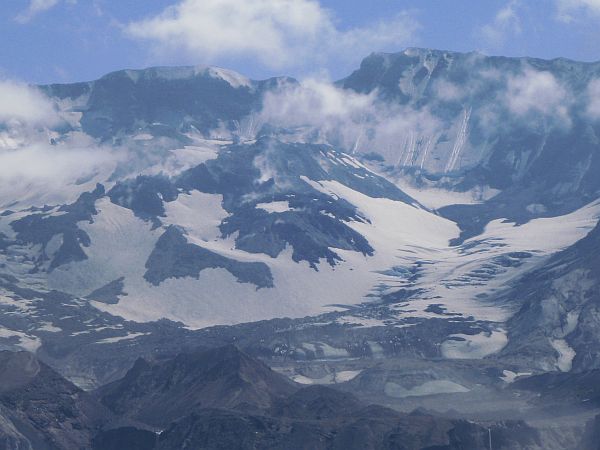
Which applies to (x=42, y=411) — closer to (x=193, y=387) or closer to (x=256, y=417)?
(x=256, y=417)

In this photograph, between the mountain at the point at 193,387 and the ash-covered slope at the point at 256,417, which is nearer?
the ash-covered slope at the point at 256,417

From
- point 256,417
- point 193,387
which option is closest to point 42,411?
point 256,417

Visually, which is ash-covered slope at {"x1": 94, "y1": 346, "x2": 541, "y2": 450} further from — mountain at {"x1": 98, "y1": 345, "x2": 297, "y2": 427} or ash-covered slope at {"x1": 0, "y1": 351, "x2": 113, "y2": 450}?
ash-covered slope at {"x1": 0, "y1": 351, "x2": 113, "y2": 450}

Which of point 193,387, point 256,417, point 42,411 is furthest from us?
point 193,387

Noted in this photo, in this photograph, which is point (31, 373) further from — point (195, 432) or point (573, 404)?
point (573, 404)

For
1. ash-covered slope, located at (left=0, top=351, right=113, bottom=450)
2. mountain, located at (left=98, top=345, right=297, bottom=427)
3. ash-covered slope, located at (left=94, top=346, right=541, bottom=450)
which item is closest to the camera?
ash-covered slope, located at (left=94, top=346, right=541, bottom=450)

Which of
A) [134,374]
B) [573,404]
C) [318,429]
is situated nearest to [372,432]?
[318,429]

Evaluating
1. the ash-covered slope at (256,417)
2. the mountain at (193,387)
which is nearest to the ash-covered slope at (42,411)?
the ash-covered slope at (256,417)

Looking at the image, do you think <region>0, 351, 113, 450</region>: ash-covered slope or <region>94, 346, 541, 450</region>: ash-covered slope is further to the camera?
<region>0, 351, 113, 450</region>: ash-covered slope

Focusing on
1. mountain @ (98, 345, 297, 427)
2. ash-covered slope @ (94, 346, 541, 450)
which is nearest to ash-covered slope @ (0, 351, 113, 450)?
ash-covered slope @ (94, 346, 541, 450)

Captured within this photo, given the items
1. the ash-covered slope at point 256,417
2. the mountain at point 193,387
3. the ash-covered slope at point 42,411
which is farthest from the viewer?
the mountain at point 193,387

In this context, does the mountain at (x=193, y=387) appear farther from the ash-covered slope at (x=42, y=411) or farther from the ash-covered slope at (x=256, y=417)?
the ash-covered slope at (x=42, y=411)

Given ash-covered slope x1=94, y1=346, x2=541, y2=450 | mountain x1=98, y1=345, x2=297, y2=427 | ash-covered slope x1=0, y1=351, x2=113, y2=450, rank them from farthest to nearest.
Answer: mountain x1=98, y1=345, x2=297, y2=427, ash-covered slope x1=0, y1=351, x2=113, y2=450, ash-covered slope x1=94, y1=346, x2=541, y2=450

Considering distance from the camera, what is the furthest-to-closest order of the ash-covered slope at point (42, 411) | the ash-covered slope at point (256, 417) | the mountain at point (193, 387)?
the mountain at point (193, 387), the ash-covered slope at point (42, 411), the ash-covered slope at point (256, 417)
